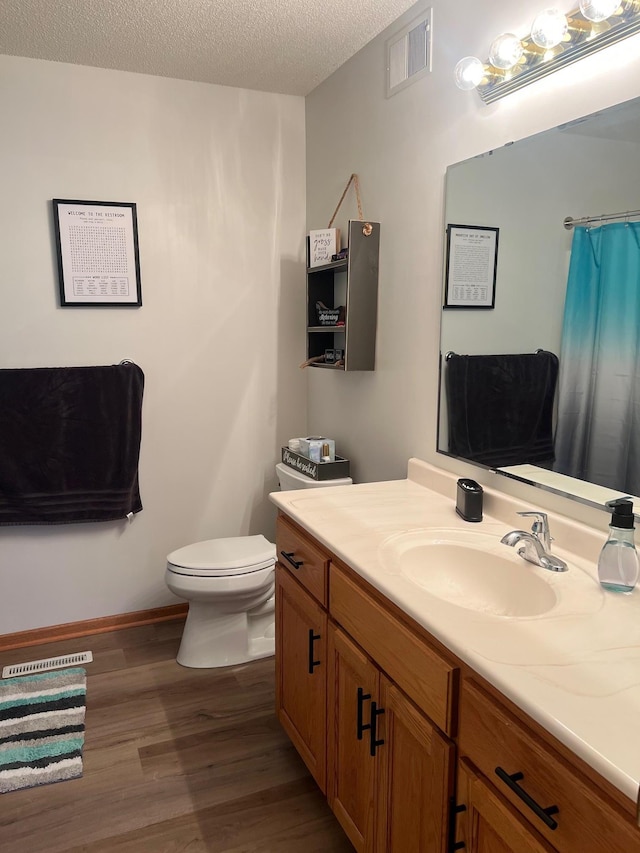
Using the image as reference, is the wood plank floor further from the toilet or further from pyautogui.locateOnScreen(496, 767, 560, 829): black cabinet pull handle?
pyautogui.locateOnScreen(496, 767, 560, 829): black cabinet pull handle

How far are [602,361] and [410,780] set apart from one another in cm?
102

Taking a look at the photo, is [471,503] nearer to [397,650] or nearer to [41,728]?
[397,650]

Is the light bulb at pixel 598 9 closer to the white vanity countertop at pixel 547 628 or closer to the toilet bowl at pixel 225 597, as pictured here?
the white vanity countertop at pixel 547 628

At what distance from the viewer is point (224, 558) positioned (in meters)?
2.56

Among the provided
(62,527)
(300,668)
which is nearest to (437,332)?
(300,668)

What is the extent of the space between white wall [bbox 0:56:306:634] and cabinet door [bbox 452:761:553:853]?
2.11m

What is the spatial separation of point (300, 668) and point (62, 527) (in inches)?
56.5

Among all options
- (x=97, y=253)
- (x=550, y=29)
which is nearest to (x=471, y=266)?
(x=550, y=29)

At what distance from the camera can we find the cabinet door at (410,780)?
119 centimetres

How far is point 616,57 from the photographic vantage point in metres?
1.40

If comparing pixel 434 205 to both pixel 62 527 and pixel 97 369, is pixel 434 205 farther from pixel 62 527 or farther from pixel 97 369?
pixel 62 527

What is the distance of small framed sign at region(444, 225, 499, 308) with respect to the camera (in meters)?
1.84

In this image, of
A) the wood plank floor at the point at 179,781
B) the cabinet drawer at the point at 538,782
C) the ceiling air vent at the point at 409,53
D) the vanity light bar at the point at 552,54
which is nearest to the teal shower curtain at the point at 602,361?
the vanity light bar at the point at 552,54

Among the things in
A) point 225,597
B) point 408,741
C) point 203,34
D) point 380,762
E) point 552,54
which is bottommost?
point 225,597
